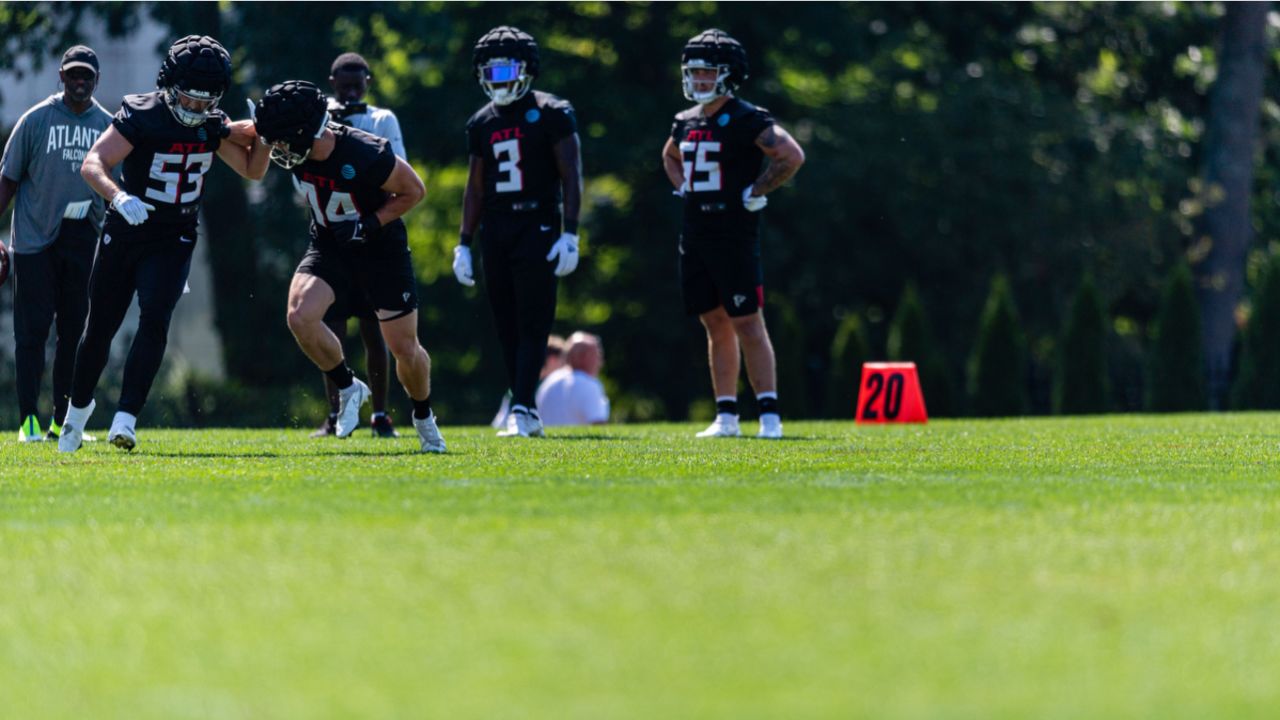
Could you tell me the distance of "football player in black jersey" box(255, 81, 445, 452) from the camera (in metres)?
9.25

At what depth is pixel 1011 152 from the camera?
30000 mm

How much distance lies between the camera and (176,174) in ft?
31.2

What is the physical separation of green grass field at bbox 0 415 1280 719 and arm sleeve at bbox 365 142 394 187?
5.03 ft

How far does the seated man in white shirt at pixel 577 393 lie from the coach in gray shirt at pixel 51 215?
18.3ft

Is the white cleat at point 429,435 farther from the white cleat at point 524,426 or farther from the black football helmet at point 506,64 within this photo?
the black football helmet at point 506,64

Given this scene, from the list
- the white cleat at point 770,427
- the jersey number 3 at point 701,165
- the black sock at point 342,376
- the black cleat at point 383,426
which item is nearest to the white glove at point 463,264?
the black cleat at point 383,426

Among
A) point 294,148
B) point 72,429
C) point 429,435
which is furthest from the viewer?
point 429,435

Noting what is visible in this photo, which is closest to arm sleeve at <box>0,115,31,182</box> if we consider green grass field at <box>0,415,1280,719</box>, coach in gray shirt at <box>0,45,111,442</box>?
coach in gray shirt at <box>0,45,111,442</box>

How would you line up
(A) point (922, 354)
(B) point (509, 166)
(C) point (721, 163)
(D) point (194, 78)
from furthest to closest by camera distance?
(A) point (922, 354) < (B) point (509, 166) < (C) point (721, 163) < (D) point (194, 78)

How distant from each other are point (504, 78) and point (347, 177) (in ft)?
7.88

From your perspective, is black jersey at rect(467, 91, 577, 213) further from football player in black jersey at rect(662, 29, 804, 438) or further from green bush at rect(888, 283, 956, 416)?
green bush at rect(888, 283, 956, 416)

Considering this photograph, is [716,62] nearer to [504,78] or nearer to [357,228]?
[504,78]

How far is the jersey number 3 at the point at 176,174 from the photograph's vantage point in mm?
9469

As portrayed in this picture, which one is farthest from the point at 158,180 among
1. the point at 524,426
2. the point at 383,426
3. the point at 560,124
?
the point at 524,426
